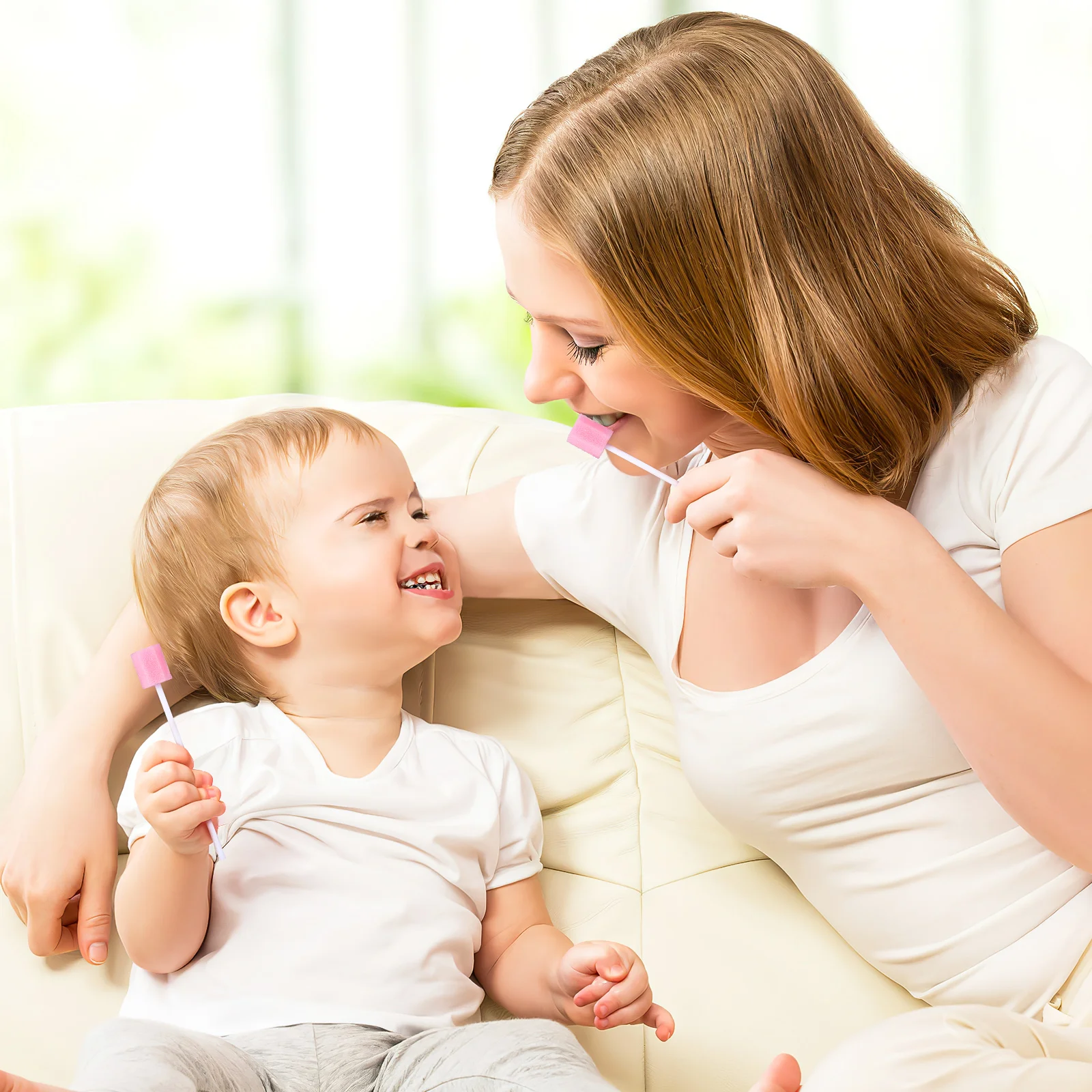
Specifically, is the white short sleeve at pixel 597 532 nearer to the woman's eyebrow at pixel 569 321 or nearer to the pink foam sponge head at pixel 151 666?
the woman's eyebrow at pixel 569 321

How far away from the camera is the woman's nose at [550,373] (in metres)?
1.01

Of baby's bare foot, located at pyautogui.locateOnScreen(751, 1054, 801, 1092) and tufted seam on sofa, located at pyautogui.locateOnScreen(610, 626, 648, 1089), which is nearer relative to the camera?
baby's bare foot, located at pyautogui.locateOnScreen(751, 1054, 801, 1092)

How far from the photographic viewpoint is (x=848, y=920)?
1.11 metres

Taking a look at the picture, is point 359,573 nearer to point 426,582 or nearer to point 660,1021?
point 426,582

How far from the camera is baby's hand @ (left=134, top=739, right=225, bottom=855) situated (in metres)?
0.93

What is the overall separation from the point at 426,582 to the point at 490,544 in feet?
0.31

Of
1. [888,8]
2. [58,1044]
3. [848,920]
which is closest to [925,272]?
[848,920]

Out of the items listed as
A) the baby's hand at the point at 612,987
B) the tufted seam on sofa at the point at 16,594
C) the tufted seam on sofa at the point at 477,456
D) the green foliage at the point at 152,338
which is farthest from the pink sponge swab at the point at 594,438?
the green foliage at the point at 152,338

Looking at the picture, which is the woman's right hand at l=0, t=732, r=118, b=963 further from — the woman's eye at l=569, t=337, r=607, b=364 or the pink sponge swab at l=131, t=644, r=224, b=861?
the woman's eye at l=569, t=337, r=607, b=364

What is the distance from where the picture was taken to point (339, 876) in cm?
108

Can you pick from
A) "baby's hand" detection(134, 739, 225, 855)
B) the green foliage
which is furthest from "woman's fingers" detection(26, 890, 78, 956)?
the green foliage

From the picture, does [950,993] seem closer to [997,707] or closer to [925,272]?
[997,707]

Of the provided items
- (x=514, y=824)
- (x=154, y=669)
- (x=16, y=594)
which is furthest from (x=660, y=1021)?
(x=16, y=594)

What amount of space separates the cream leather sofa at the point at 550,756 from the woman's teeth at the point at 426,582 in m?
0.15
